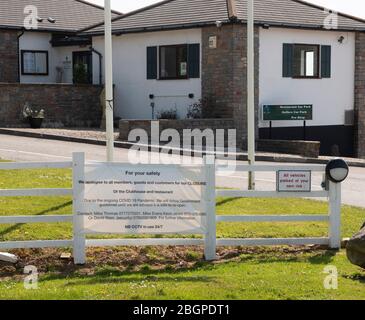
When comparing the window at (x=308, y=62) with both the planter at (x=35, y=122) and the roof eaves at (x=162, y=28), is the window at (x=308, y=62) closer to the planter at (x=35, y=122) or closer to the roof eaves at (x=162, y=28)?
the roof eaves at (x=162, y=28)

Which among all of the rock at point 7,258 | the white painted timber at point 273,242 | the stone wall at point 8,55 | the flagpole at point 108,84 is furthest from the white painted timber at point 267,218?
the stone wall at point 8,55

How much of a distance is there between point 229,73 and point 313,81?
4.37 m

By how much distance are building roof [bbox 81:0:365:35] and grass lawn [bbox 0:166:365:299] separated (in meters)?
16.0

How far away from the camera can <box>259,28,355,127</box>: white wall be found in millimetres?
28938

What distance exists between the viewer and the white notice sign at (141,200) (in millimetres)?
10352

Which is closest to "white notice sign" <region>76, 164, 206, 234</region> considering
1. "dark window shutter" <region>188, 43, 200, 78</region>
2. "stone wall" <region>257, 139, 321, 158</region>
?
"stone wall" <region>257, 139, 321, 158</region>

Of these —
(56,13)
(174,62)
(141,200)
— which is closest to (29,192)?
(141,200)

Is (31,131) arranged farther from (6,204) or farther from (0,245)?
(0,245)

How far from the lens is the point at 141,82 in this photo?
101 feet

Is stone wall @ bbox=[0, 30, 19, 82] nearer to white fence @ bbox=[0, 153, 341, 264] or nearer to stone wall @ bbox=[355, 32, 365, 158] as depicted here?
stone wall @ bbox=[355, 32, 365, 158]

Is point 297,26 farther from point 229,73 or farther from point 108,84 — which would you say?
point 108,84

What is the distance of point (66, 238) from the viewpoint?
11117mm

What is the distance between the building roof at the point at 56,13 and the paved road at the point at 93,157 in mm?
10905
